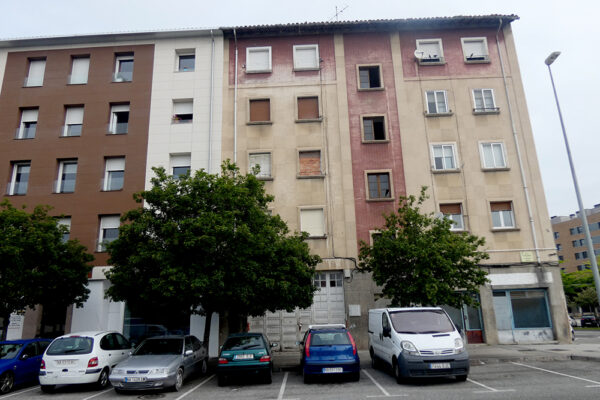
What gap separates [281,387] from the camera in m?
10.6

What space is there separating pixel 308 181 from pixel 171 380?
39.0ft

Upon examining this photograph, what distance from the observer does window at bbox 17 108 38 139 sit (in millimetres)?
21125

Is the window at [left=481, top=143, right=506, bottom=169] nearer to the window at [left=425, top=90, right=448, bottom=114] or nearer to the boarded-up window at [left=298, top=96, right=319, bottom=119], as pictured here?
the window at [left=425, top=90, right=448, bottom=114]

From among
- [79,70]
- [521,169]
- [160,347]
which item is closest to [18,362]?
[160,347]

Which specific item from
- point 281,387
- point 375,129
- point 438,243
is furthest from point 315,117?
point 281,387

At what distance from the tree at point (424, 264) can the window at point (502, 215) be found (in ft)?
17.9

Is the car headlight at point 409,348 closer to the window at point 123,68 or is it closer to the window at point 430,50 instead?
the window at point 430,50

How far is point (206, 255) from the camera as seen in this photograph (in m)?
13.2

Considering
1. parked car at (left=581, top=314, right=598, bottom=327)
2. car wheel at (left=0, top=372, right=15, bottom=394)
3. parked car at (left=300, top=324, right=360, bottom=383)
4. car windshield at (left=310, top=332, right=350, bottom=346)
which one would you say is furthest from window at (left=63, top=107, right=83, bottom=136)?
parked car at (left=581, top=314, right=598, bottom=327)

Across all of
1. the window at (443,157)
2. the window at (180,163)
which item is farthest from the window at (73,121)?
the window at (443,157)

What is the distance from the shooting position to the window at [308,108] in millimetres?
21188

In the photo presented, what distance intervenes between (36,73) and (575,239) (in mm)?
87248

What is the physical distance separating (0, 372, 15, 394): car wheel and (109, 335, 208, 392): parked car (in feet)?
10.6

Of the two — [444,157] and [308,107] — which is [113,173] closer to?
[308,107]
